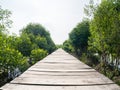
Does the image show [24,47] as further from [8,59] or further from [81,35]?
[8,59]

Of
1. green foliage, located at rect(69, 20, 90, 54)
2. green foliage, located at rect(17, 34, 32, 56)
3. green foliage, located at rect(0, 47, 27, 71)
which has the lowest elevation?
green foliage, located at rect(0, 47, 27, 71)

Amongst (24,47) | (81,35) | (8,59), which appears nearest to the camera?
(8,59)

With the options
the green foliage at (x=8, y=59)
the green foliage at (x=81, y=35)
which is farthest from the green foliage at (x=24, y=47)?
the green foliage at (x=8, y=59)

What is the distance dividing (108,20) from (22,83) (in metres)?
19.2

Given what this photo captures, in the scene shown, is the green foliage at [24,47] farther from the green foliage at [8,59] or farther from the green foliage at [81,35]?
the green foliage at [8,59]

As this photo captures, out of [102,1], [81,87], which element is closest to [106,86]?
[81,87]

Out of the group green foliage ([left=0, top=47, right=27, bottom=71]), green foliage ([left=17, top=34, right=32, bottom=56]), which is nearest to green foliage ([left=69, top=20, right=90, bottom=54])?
green foliage ([left=17, top=34, right=32, bottom=56])

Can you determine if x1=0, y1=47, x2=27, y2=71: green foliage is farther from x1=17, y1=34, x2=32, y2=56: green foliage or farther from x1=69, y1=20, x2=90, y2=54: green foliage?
x1=69, y1=20, x2=90, y2=54: green foliage

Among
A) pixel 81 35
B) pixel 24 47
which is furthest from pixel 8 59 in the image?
pixel 81 35

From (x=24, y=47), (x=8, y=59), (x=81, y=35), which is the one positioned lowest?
(x=8, y=59)

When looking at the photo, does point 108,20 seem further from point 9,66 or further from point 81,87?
point 81,87

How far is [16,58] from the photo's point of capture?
25.0m

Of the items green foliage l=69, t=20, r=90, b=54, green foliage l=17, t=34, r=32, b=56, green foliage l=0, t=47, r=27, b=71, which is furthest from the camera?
green foliage l=69, t=20, r=90, b=54

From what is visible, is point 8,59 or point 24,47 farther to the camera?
point 24,47
